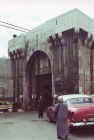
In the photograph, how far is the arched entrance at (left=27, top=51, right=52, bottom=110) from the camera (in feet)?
81.8

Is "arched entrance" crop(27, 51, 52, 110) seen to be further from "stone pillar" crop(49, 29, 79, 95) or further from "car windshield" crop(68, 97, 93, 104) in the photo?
"car windshield" crop(68, 97, 93, 104)

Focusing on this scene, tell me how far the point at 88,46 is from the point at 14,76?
11099 mm

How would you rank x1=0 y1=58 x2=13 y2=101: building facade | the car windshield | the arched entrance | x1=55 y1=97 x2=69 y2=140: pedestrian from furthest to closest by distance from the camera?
x1=0 y1=58 x2=13 y2=101: building facade → the arched entrance → the car windshield → x1=55 y1=97 x2=69 y2=140: pedestrian

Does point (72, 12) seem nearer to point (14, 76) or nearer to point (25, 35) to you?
point (25, 35)

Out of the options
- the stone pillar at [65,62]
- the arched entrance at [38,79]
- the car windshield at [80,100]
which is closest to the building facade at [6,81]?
the arched entrance at [38,79]

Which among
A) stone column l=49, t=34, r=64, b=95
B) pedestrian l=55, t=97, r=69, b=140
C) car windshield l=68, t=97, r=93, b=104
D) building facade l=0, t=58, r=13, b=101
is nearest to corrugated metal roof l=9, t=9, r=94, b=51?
stone column l=49, t=34, r=64, b=95

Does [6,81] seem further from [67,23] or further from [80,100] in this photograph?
[80,100]

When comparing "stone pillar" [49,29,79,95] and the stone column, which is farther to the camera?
the stone column

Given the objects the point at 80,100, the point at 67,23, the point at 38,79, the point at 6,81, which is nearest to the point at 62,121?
the point at 80,100

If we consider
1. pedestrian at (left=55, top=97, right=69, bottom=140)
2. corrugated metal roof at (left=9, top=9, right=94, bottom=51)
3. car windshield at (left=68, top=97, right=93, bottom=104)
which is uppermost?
corrugated metal roof at (left=9, top=9, right=94, bottom=51)

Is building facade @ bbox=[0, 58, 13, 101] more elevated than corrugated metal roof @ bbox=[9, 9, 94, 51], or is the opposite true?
corrugated metal roof @ bbox=[9, 9, 94, 51]

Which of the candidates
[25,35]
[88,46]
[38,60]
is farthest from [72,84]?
[25,35]

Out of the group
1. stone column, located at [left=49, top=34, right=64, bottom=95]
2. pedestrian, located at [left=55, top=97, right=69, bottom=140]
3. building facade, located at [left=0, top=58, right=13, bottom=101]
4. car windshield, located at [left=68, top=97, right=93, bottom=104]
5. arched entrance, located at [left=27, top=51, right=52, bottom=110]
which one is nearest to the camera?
pedestrian, located at [left=55, top=97, right=69, bottom=140]

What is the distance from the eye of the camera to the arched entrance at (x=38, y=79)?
2495 cm
